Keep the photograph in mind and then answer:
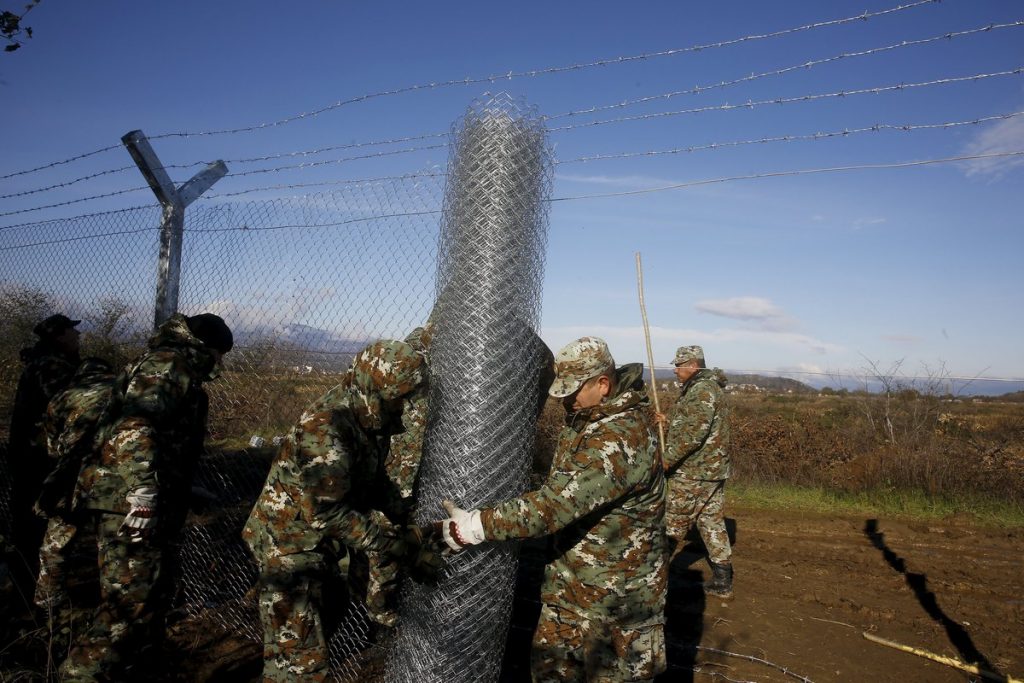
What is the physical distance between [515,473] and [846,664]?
130 inches

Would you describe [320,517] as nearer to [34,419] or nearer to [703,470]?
[34,419]

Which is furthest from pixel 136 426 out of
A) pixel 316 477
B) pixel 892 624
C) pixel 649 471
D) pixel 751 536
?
pixel 751 536

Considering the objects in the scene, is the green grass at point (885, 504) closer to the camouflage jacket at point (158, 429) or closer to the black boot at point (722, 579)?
the black boot at point (722, 579)

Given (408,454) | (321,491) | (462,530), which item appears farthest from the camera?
(408,454)

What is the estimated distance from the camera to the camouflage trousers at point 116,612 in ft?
9.84

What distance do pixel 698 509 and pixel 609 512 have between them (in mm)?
3469

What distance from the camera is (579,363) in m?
2.69

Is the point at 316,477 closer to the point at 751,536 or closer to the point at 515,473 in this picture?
the point at 515,473

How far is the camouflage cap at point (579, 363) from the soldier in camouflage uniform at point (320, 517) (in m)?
0.59

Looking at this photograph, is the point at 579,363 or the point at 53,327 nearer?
the point at 579,363

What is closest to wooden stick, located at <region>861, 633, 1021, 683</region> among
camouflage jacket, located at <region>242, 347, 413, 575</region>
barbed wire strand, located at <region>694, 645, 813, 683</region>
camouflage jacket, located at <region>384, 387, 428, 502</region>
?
barbed wire strand, located at <region>694, 645, 813, 683</region>

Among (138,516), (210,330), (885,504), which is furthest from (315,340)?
(885,504)

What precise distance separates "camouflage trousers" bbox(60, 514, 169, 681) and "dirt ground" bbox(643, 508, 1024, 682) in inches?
121

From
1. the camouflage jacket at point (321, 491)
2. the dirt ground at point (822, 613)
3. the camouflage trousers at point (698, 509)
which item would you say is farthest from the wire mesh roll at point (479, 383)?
the camouflage trousers at point (698, 509)
